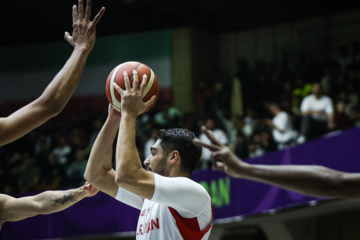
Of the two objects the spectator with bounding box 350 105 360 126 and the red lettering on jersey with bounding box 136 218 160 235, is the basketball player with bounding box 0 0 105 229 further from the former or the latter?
the spectator with bounding box 350 105 360 126

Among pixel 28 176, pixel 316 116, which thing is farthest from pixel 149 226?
pixel 28 176

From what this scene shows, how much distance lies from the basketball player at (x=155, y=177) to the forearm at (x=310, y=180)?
114 centimetres

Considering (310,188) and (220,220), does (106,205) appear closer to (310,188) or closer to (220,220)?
(220,220)

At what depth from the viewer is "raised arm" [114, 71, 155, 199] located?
317cm

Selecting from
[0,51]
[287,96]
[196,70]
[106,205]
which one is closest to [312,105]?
[287,96]

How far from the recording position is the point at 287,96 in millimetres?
11664

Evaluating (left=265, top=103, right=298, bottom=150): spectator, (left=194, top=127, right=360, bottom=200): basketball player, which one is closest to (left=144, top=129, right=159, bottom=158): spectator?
(left=265, top=103, right=298, bottom=150): spectator

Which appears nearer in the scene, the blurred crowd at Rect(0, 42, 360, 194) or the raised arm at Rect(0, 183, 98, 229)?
the raised arm at Rect(0, 183, 98, 229)

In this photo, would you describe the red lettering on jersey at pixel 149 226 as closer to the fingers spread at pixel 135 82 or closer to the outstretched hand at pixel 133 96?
the outstretched hand at pixel 133 96

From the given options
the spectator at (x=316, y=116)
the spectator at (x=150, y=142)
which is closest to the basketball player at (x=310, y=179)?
the spectator at (x=316, y=116)

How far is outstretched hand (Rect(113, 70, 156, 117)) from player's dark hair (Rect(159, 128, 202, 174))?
423 mm

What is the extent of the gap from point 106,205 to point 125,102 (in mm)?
8118

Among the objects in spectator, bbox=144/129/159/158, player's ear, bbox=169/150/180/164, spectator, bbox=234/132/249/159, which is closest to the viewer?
player's ear, bbox=169/150/180/164

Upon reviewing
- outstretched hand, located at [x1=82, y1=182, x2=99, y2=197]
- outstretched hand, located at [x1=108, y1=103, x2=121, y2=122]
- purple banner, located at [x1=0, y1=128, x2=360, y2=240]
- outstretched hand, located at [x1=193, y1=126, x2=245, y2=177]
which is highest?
outstretched hand, located at [x1=108, y1=103, x2=121, y2=122]
